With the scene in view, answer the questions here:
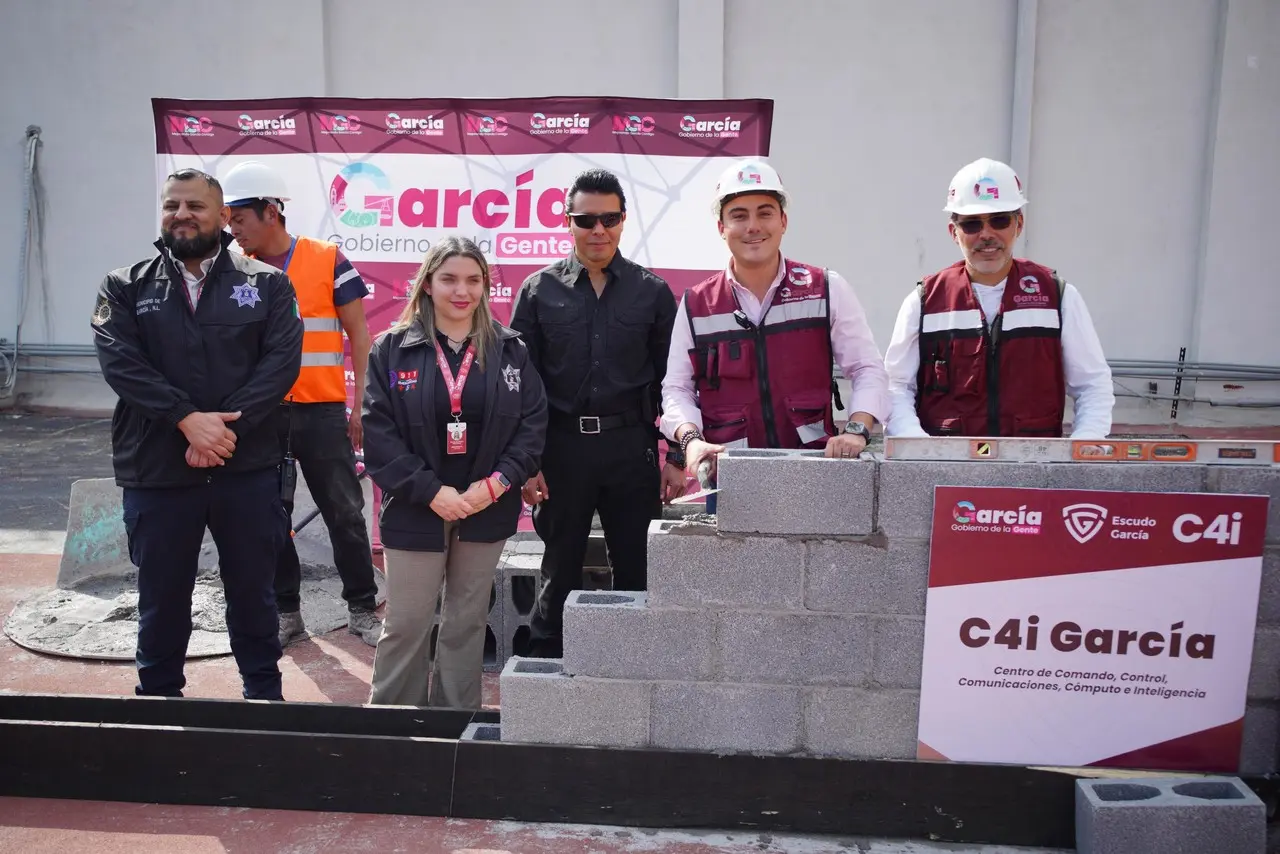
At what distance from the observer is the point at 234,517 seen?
3787 mm

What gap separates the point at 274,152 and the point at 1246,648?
538 centimetres

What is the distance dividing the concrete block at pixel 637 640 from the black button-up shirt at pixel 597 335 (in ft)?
3.48

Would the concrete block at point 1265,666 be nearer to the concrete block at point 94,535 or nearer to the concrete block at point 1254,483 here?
the concrete block at point 1254,483

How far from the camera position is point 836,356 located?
366 cm

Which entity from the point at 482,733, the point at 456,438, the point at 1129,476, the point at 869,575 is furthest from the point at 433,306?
the point at 1129,476

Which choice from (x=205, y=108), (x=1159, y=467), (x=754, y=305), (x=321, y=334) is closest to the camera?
(x=1159, y=467)

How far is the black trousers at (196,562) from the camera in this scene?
12.2 ft

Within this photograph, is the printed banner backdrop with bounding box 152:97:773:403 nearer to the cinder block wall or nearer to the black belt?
the black belt

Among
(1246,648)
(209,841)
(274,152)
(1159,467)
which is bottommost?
(209,841)

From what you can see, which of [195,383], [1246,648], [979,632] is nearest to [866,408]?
[979,632]

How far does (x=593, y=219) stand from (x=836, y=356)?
1.09m

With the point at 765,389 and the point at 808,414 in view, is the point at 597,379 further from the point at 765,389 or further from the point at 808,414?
the point at 808,414


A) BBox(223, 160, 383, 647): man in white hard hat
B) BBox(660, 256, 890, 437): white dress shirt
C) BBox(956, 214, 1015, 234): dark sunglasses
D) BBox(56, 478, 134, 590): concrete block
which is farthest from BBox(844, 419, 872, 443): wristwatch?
BBox(56, 478, 134, 590): concrete block

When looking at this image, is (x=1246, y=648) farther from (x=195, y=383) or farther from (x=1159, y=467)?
(x=195, y=383)
